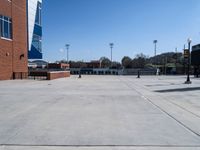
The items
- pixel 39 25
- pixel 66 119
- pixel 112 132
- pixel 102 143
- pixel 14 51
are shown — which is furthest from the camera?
pixel 39 25

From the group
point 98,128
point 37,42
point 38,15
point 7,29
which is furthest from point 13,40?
point 98,128

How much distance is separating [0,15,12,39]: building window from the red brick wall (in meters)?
0.54

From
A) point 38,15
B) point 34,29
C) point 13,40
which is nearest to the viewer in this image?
point 13,40

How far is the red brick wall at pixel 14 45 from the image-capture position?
120 feet

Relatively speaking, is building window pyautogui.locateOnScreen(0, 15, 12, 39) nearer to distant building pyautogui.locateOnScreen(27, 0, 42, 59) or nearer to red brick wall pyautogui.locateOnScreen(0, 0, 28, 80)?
red brick wall pyautogui.locateOnScreen(0, 0, 28, 80)

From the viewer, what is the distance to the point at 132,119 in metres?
11.1

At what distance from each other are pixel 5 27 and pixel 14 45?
3.42m

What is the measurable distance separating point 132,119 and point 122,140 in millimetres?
3070

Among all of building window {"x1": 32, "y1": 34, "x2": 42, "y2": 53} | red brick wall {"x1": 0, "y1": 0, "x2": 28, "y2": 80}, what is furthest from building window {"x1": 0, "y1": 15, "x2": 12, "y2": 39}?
building window {"x1": 32, "y1": 34, "x2": 42, "y2": 53}

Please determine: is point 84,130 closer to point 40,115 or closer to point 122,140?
point 122,140

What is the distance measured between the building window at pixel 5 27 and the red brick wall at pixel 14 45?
538 mm

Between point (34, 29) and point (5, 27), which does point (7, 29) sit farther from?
point (34, 29)

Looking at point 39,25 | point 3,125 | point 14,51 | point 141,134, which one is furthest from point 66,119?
point 39,25

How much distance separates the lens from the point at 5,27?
37.5 m
